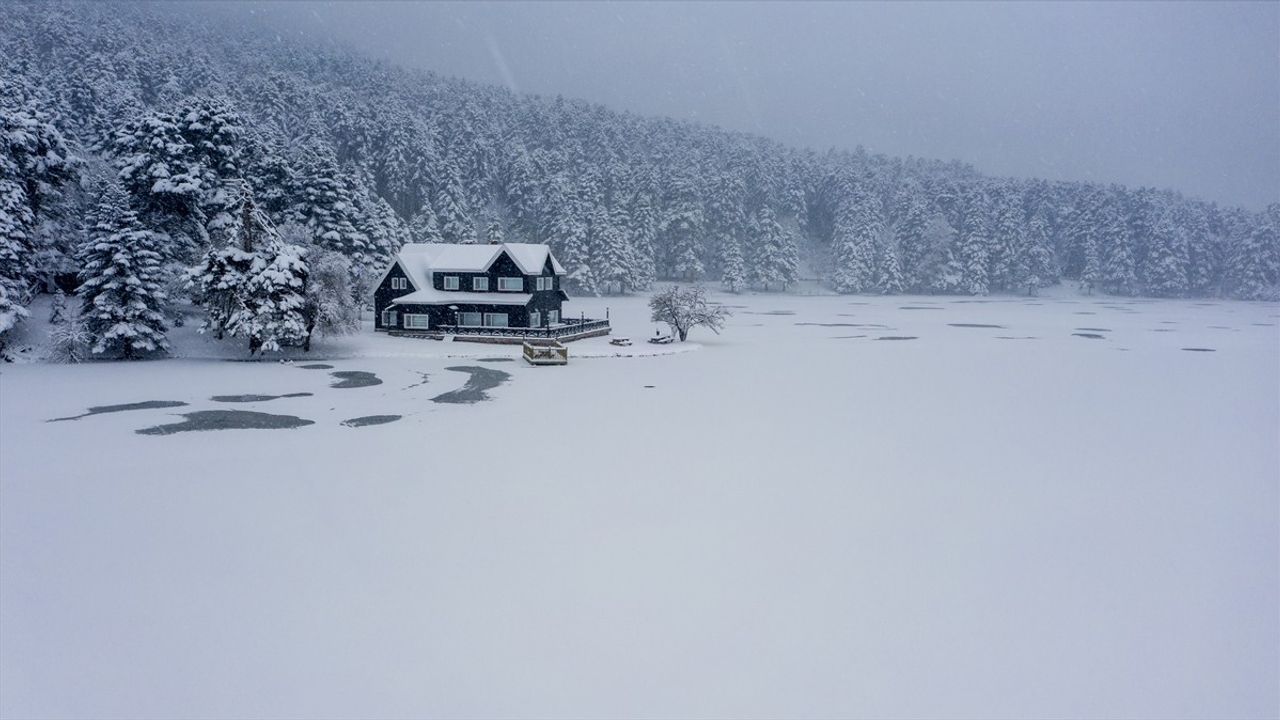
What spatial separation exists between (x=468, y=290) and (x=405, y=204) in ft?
175

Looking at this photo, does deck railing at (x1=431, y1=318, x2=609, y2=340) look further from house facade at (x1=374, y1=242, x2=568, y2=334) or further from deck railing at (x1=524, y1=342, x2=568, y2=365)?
deck railing at (x1=524, y1=342, x2=568, y2=365)

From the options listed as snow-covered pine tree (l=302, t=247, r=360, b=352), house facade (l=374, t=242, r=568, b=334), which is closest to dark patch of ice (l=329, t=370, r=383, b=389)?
snow-covered pine tree (l=302, t=247, r=360, b=352)

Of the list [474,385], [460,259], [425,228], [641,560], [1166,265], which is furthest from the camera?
[1166,265]

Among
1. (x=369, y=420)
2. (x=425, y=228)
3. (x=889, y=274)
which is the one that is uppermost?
(x=425, y=228)

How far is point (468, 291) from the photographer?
5294 centimetres

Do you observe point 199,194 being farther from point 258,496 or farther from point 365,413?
point 258,496

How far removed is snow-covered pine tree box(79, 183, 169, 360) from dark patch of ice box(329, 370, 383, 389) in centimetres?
1162

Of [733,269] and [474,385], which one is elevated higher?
[733,269]

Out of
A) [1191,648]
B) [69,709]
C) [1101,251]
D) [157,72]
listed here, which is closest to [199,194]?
[69,709]

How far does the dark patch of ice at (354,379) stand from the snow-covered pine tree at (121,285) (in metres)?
11.6

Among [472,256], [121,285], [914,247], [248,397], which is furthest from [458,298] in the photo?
[914,247]

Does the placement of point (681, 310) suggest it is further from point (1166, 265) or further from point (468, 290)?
point (1166, 265)

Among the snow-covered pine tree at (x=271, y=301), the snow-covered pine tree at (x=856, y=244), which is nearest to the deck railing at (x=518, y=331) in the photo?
the snow-covered pine tree at (x=271, y=301)

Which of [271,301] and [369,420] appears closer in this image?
[369,420]
